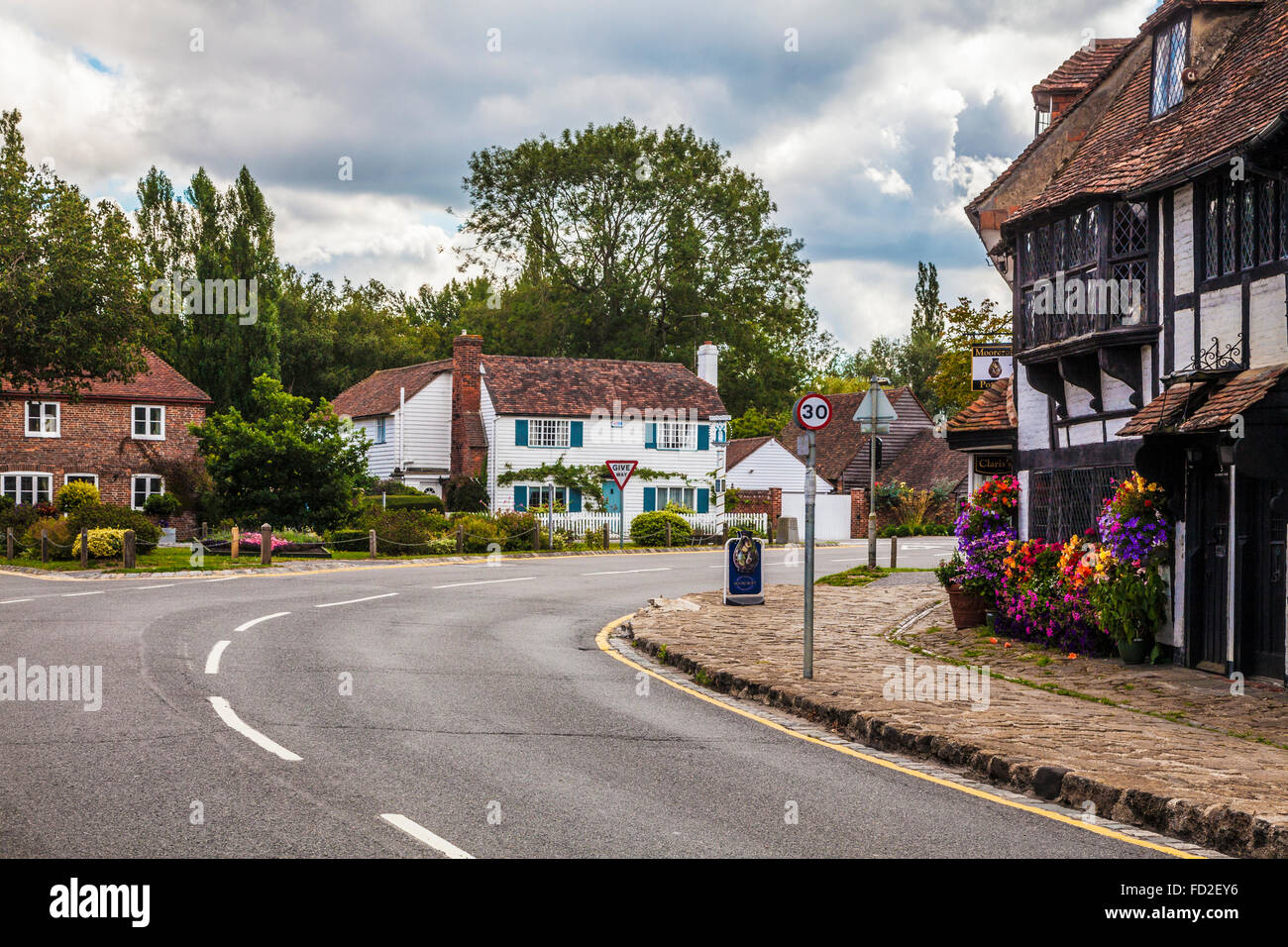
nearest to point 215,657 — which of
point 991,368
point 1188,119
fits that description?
point 991,368

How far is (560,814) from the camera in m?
7.09

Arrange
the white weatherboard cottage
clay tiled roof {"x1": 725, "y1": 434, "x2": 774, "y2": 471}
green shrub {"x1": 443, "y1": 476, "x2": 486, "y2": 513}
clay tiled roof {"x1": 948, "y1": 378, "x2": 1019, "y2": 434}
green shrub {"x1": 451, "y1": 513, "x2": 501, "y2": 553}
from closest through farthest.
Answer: clay tiled roof {"x1": 948, "y1": 378, "x2": 1019, "y2": 434} < green shrub {"x1": 451, "y1": 513, "x2": 501, "y2": 553} < green shrub {"x1": 443, "y1": 476, "x2": 486, "y2": 513} < the white weatherboard cottage < clay tiled roof {"x1": 725, "y1": 434, "x2": 774, "y2": 471}

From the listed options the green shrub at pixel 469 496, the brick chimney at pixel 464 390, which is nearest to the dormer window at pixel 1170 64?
the green shrub at pixel 469 496

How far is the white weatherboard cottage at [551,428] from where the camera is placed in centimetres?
5141

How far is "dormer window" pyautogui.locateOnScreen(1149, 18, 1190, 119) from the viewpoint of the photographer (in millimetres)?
15906

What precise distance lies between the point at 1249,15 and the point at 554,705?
12.6 meters

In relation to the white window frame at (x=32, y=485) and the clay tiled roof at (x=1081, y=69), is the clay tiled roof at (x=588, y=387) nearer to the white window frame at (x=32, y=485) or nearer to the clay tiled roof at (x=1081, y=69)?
the white window frame at (x=32, y=485)

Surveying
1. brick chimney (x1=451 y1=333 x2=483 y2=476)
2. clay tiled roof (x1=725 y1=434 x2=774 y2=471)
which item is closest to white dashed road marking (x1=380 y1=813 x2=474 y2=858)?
brick chimney (x1=451 y1=333 x2=483 y2=476)

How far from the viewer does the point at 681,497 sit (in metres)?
53.2

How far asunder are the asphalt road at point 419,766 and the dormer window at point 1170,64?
33.3 feet

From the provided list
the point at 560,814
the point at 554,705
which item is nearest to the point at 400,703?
the point at 554,705

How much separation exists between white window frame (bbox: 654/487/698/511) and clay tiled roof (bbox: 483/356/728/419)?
3380 mm

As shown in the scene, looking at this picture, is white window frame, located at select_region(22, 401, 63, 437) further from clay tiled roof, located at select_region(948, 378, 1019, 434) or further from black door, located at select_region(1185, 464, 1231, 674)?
black door, located at select_region(1185, 464, 1231, 674)
